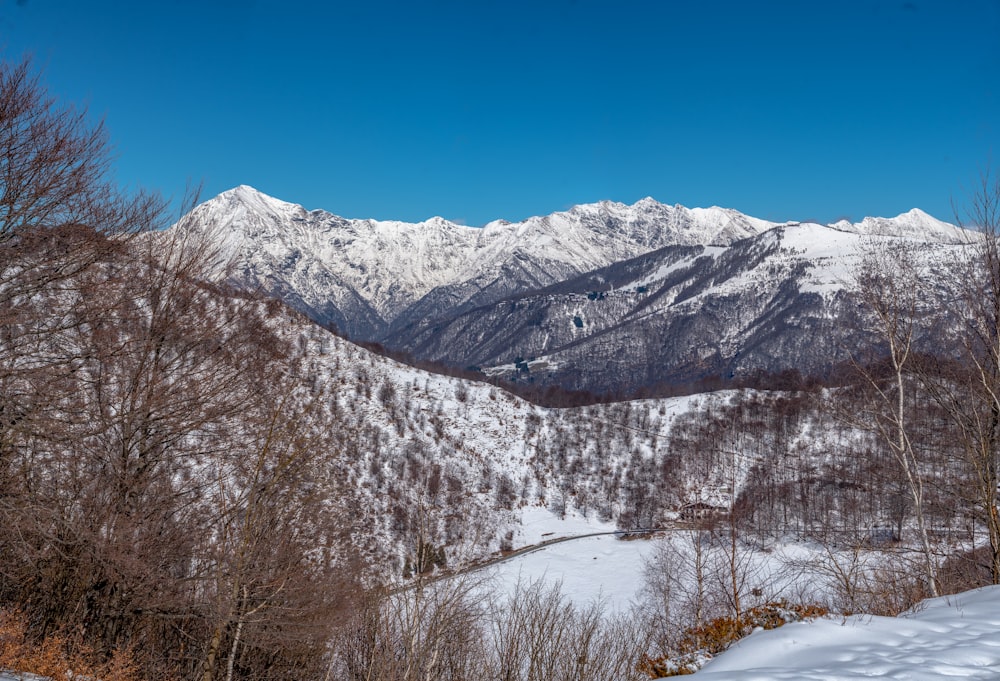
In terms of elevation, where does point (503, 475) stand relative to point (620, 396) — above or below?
below

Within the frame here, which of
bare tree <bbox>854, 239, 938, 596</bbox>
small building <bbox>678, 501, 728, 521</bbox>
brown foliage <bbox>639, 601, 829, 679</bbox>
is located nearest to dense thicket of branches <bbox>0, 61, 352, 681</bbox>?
brown foliage <bbox>639, 601, 829, 679</bbox>

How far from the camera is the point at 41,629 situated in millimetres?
10750

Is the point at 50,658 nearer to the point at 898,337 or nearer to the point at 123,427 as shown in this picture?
the point at 123,427

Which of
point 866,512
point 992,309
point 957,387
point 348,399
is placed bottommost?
point 866,512

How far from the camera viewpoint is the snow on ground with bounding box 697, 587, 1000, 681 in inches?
230

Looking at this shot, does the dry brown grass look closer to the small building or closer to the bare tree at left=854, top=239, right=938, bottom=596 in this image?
the bare tree at left=854, top=239, right=938, bottom=596

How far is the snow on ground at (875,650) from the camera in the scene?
230 inches

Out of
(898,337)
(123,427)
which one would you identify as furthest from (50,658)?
(898,337)

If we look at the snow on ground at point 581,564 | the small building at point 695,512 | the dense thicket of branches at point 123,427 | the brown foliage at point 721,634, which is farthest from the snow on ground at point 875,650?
the snow on ground at point 581,564

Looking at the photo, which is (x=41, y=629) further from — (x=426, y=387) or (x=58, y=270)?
(x=426, y=387)

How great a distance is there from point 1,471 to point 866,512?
82.3m

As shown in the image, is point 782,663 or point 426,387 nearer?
point 782,663

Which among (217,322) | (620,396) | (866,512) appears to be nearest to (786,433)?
(866,512)

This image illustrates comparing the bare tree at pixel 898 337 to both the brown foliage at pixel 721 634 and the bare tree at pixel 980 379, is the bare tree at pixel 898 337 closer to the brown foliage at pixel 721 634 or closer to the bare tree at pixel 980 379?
the bare tree at pixel 980 379
